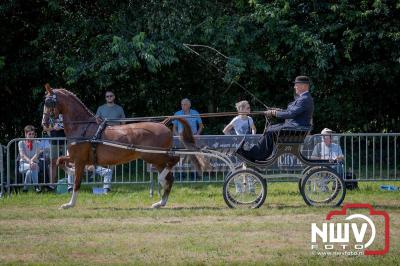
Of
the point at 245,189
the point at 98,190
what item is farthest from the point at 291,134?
the point at 98,190

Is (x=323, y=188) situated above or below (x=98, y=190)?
above

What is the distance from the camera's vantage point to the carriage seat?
1298cm

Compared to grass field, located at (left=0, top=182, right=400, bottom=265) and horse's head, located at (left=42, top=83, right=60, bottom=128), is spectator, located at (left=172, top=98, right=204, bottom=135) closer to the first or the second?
grass field, located at (left=0, top=182, right=400, bottom=265)

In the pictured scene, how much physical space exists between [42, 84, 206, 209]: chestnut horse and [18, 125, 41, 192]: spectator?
6.74ft

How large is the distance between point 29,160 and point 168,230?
573 centimetres

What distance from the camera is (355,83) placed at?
21188 millimetres

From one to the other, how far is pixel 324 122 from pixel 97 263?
43.7 feet

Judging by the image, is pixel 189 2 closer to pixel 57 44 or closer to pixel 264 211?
pixel 57 44

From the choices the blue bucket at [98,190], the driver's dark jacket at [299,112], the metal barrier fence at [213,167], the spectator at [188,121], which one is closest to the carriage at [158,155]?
the driver's dark jacket at [299,112]

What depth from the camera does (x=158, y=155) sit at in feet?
46.0

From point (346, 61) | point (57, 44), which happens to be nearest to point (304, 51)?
point (346, 61)

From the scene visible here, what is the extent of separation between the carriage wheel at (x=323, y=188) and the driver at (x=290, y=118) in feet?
2.57

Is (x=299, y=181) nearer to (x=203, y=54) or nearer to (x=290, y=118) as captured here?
(x=290, y=118)

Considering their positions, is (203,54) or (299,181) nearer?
(299,181)
